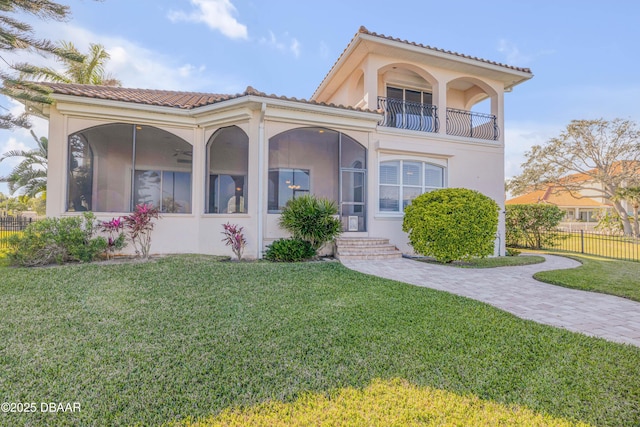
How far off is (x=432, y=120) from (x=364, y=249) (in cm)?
639

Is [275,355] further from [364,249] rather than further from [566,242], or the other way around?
[566,242]

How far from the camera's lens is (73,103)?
8867mm

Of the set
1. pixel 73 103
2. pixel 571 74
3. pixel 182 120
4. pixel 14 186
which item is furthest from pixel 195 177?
pixel 571 74

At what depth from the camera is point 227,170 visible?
11.5 metres

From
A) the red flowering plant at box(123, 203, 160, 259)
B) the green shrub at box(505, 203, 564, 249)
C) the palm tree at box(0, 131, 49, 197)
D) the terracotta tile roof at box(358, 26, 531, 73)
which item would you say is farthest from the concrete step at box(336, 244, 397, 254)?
the palm tree at box(0, 131, 49, 197)

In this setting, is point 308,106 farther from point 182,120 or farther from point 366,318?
point 366,318

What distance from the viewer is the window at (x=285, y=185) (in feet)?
34.3

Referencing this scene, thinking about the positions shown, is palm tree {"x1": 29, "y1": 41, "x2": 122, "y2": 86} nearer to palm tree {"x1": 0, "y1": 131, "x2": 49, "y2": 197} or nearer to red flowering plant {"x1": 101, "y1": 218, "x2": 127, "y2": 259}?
palm tree {"x1": 0, "y1": 131, "x2": 49, "y2": 197}

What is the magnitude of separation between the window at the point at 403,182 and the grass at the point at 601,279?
505cm

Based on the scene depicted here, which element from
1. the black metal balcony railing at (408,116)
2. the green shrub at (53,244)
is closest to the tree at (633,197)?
the black metal balcony railing at (408,116)

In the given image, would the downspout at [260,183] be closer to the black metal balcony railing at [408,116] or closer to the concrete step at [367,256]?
the concrete step at [367,256]

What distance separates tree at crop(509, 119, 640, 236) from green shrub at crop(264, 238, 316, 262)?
2770 cm

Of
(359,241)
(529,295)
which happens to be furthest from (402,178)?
(529,295)

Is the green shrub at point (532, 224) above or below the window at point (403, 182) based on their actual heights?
below
